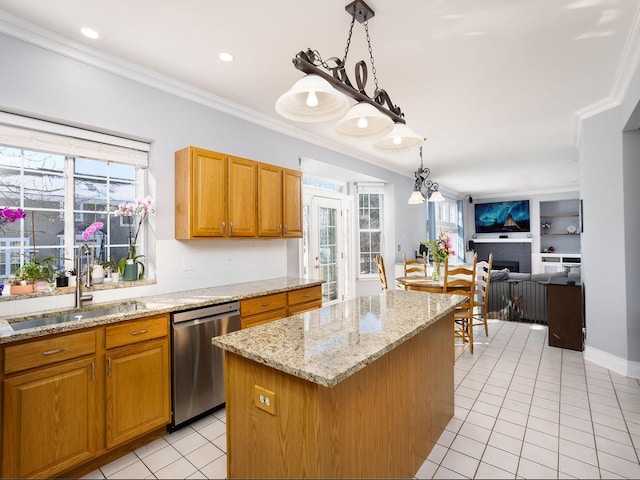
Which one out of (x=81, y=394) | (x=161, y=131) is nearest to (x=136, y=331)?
(x=81, y=394)

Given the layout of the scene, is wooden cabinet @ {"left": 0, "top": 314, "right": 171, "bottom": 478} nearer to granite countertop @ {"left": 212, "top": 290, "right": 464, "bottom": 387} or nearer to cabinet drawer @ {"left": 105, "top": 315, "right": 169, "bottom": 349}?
cabinet drawer @ {"left": 105, "top": 315, "right": 169, "bottom": 349}

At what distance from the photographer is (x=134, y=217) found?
2789mm

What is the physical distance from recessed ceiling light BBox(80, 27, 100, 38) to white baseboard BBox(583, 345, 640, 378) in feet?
17.1

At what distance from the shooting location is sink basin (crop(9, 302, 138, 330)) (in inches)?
79.1

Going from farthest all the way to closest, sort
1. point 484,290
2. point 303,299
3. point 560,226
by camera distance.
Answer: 1. point 560,226
2. point 484,290
3. point 303,299

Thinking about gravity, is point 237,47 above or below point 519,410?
above

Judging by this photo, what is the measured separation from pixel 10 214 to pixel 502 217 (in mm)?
10878

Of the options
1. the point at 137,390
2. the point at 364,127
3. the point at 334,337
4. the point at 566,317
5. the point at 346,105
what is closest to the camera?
the point at 334,337

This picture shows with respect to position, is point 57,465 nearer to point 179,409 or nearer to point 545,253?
point 179,409

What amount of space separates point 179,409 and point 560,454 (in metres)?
2.47

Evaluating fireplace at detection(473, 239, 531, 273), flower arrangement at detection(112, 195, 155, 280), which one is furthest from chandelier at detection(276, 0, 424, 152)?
fireplace at detection(473, 239, 531, 273)

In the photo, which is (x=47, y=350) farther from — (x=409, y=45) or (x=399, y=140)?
(x=409, y=45)

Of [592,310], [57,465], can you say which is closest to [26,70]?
[57,465]

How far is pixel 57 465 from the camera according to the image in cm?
174
